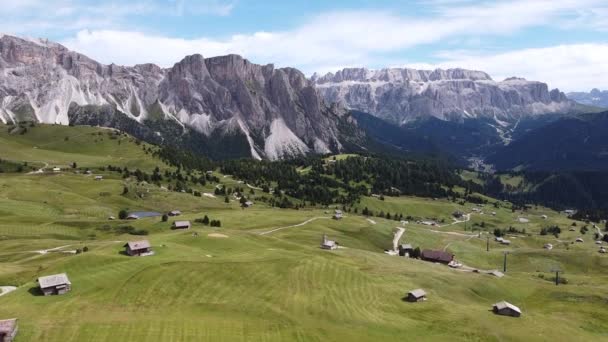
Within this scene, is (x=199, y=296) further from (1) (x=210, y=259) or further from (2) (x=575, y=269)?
(2) (x=575, y=269)

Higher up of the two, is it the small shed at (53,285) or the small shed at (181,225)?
the small shed at (53,285)

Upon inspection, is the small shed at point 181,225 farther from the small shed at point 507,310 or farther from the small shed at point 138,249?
the small shed at point 507,310

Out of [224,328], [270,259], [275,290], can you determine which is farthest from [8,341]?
[270,259]

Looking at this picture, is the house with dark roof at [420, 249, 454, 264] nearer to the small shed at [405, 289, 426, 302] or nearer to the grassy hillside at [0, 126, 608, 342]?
the grassy hillside at [0, 126, 608, 342]

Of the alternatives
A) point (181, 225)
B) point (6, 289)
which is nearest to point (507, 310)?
point (6, 289)

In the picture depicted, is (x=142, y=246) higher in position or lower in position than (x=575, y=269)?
higher

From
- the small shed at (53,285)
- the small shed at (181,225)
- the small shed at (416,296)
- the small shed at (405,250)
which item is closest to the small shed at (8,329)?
the small shed at (53,285)
